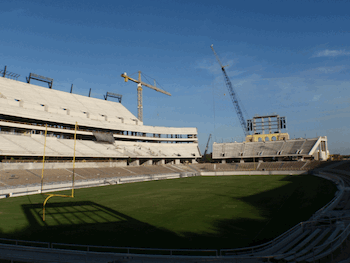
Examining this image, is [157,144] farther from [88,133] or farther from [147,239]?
[147,239]

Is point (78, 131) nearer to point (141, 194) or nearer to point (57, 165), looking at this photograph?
point (57, 165)

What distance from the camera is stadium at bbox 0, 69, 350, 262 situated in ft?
41.9

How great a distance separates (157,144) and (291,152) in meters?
47.7

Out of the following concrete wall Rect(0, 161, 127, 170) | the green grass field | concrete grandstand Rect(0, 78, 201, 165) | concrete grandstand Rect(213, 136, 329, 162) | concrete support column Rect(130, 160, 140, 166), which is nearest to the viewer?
the green grass field

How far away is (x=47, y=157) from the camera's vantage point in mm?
52375

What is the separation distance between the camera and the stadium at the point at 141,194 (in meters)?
12.8

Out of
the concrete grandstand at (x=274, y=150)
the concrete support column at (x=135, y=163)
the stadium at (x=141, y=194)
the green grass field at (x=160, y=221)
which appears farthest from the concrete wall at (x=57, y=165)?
the concrete grandstand at (x=274, y=150)

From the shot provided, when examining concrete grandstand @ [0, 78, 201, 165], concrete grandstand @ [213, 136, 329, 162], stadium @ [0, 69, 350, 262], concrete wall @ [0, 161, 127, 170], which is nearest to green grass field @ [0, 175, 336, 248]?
stadium @ [0, 69, 350, 262]

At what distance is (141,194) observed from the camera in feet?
116

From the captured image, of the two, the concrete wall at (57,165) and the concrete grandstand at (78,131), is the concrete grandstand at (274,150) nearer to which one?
the concrete grandstand at (78,131)

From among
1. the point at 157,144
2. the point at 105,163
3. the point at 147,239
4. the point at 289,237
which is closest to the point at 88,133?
the point at 105,163

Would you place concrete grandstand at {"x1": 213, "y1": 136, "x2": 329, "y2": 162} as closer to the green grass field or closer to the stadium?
the stadium

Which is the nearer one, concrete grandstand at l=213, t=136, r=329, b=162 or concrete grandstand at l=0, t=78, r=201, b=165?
concrete grandstand at l=0, t=78, r=201, b=165

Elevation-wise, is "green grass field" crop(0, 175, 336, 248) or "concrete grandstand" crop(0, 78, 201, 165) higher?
"concrete grandstand" crop(0, 78, 201, 165)
